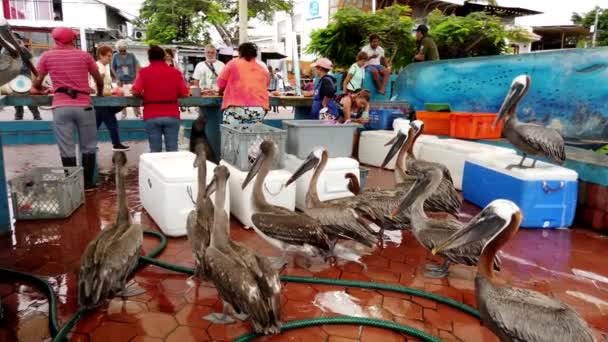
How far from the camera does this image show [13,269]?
378cm

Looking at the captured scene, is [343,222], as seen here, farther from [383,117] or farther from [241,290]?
[383,117]

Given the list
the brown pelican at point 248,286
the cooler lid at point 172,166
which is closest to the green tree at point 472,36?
the cooler lid at point 172,166

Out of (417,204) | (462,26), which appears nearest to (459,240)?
(417,204)

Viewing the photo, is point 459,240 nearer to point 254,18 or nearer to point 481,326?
point 481,326

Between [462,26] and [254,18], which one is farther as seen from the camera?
[254,18]

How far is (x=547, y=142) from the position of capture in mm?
5141

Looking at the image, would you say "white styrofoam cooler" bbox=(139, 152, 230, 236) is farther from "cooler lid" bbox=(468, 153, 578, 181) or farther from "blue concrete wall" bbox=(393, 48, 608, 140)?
"blue concrete wall" bbox=(393, 48, 608, 140)

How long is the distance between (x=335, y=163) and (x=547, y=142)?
2.52 m

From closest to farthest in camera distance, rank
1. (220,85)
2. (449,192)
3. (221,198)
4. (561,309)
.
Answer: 1. (561,309)
2. (221,198)
3. (449,192)
4. (220,85)

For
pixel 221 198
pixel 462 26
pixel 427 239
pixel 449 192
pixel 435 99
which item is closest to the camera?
pixel 221 198

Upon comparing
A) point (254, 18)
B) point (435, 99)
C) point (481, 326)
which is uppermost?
point (254, 18)

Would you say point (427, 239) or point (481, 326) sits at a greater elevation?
point (427, 239)

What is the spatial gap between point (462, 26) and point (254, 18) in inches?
770

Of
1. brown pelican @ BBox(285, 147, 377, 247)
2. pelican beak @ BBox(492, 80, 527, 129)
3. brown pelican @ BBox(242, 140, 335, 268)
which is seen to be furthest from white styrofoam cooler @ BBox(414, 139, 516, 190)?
brown pelican @ BBox(242, 140, 335, 268)
